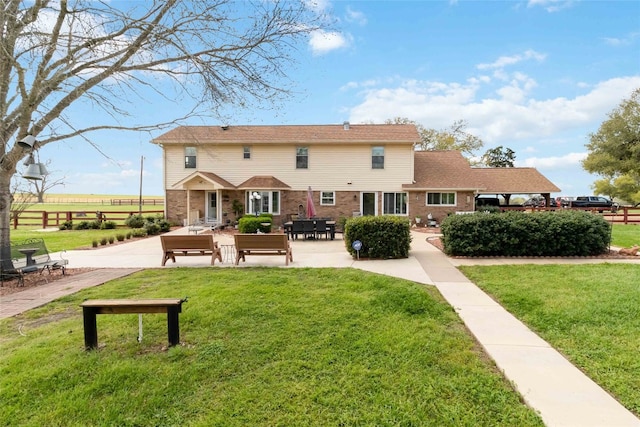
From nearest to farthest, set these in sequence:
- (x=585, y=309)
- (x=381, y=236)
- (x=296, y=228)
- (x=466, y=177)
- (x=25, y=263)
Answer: (x=585, y=309), (x=25, y=263), (x=381, y=236), (x=296, y=228), (x=466, y=177)

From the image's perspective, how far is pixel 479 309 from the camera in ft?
17.3

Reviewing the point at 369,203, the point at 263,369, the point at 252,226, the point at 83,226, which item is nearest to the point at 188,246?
the point at 263,369

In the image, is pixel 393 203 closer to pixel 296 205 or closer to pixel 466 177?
pixel 466 177

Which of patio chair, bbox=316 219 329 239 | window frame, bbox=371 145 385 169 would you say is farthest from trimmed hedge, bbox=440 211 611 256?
window frame, bbox=371 145 385 169

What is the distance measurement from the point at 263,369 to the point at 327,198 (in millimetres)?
18970

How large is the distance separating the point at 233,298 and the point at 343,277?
8.58 ft

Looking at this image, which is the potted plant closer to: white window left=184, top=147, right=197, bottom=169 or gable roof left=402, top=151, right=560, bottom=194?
white window left=184, top=147, right=197, bottom=169

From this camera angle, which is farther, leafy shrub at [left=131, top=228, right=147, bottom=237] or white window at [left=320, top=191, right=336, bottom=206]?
white window at [left=320, top=191, right=336, bottom=206]

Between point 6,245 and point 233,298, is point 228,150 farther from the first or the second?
point 233,298

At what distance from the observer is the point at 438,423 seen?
253cm

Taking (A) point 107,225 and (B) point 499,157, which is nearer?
(A) point 107,225

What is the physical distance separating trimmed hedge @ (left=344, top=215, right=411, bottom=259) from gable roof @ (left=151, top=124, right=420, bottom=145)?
12.5 m

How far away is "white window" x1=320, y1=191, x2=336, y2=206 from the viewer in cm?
2206

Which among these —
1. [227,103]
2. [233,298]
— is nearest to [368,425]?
[233,298]
